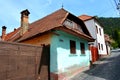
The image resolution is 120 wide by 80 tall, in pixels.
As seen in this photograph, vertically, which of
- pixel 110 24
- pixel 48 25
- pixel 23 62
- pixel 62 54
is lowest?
pixel 23 62

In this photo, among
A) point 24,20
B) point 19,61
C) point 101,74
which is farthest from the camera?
point 24,20

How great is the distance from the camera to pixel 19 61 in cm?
873

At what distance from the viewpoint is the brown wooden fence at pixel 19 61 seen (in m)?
7.82

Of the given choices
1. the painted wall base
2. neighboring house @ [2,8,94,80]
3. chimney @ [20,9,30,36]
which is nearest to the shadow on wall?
the painted wall base

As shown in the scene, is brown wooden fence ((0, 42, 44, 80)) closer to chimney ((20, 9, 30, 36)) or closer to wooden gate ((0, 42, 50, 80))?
wooden gate ((0, 42, 50, 80))

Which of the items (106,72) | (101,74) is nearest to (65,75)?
(101,74)

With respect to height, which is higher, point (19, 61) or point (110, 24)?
point (110, 24)

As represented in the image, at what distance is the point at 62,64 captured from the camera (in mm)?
11484

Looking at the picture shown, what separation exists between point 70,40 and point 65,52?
1545 millimetres

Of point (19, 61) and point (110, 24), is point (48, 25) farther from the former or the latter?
point (110, 24)

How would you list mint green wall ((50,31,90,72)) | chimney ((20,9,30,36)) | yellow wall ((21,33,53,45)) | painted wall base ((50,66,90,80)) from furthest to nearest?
chimney ((20,9,30,36)) → yellow wall ((21,33,53,45)) → mint green wall ((50,31,90,72)) → painted wall base ((50,66,90,80))

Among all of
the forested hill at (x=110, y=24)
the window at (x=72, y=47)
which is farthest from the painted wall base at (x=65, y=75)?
the forested hill at (x=110, y=24)

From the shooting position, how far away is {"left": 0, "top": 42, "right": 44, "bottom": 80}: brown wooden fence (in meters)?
7.82

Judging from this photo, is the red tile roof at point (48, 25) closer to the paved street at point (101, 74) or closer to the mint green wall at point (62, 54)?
the mint green wall at point (62, 54)
